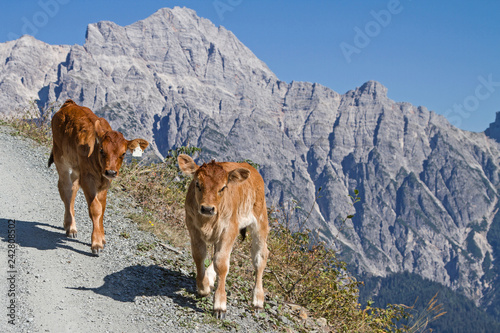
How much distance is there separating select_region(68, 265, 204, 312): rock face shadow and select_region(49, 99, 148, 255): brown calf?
1004mm

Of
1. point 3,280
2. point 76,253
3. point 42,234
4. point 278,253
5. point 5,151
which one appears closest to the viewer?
point 3,280

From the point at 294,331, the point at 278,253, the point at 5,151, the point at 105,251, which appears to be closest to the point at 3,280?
the point at 105,251

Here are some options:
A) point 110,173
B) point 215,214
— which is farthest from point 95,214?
point 215,214

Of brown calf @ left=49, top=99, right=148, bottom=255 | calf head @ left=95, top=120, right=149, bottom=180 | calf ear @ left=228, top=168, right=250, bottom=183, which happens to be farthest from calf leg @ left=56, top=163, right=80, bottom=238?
calf ear @ left=228, top=168, right=250, bottom=183

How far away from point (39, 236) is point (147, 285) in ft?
9.80

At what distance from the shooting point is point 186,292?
8.86 meters

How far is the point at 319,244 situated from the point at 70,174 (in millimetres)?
7125

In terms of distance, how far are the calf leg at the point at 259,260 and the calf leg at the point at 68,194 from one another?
425 cm

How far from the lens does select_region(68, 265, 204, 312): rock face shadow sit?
8.23m

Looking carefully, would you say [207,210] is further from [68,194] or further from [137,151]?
[68,194]

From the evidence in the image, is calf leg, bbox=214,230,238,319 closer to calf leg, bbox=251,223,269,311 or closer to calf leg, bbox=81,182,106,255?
calf leg, bbox=251,223,269,311

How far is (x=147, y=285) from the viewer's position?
8.83 m

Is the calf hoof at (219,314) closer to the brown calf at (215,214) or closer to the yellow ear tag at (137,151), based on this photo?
the brown calf at (215,214)

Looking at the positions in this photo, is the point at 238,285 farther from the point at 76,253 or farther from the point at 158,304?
the point at 76,253
